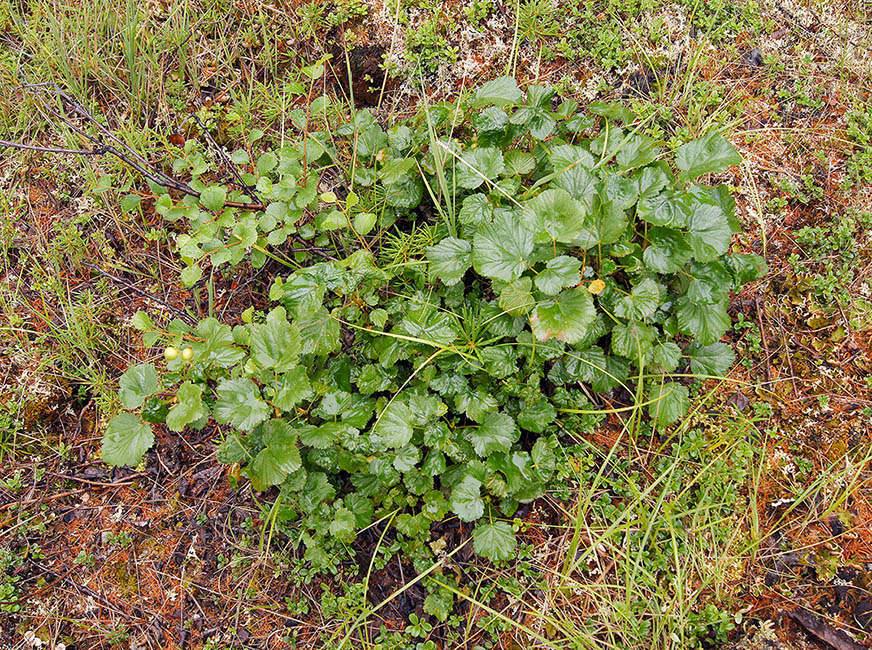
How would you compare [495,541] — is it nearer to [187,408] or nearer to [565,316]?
[565,316]

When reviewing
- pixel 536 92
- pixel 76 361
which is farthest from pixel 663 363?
pixel 76 361

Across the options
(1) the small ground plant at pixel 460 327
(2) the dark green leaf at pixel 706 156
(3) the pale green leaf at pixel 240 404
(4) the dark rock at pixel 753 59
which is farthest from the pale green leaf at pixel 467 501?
(4) the dark rock at pixel 753 59

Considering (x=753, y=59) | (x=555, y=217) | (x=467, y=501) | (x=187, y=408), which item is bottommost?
(x=467, y=501)

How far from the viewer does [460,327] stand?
1.98m

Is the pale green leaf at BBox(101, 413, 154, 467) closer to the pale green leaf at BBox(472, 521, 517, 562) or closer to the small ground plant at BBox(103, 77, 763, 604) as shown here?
the small ground plant at BBox(103, 77, 763, 604)

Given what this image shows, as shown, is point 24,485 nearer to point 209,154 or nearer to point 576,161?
point 209,154

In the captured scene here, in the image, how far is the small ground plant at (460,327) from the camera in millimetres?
1779

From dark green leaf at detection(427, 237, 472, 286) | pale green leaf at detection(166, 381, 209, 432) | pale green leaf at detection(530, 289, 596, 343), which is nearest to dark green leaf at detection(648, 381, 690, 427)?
pale green leaf at detection(530, 289, 596, 343)

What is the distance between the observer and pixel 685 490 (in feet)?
6.46

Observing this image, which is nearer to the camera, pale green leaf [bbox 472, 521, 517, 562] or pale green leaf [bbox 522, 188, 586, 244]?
pale green leaf [bbox 522, 188, 586, 244]

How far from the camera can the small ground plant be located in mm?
1779

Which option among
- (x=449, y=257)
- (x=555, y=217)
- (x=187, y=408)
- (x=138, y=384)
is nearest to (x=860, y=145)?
(x=555, y=217)

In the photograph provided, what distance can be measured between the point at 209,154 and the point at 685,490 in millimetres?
2453

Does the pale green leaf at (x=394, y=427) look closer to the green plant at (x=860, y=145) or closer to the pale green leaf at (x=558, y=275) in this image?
the pale green leaf at (x=558, y=275)
